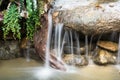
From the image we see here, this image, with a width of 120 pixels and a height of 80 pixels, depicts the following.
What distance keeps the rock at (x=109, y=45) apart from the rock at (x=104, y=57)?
4.3 inches

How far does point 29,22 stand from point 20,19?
0.25 meters

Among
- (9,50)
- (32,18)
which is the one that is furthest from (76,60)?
(9,50)

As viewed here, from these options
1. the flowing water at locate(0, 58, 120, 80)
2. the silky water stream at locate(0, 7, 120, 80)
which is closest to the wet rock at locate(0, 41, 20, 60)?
the silky water stream at locate(0, 7, 120, 80)

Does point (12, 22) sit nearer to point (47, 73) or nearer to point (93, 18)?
point (47, 73)

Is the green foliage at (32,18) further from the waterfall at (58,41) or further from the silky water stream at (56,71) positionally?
the waterfall at (58,41)

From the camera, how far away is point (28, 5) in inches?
276

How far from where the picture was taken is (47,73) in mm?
6727

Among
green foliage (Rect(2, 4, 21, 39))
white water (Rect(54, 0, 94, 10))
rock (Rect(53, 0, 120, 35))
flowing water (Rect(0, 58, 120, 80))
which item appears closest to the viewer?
flowing water (Rect(0, 58, 120, 80))

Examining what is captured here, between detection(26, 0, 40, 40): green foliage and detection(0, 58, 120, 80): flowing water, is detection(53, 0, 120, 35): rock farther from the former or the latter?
detection(0, 58, 120, 80): flowing water

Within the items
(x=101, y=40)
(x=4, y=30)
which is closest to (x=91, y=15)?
(x=101, y=40)

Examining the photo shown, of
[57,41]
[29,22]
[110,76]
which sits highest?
[29,22]

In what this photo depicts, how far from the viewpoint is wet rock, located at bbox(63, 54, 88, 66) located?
7006 millimetres

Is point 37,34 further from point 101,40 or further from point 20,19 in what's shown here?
Result: point 101,40

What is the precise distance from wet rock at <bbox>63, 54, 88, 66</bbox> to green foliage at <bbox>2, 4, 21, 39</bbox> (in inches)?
49.4
